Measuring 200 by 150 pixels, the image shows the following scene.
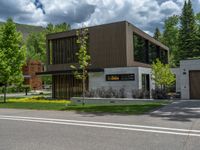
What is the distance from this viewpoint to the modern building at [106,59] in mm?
26020

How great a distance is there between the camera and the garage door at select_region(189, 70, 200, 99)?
2375 centimetres

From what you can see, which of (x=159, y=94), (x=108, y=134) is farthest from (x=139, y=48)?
(x=108, y=134)

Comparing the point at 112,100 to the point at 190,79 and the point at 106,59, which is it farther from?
the point at 190,79

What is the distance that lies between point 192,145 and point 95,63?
21.1 m

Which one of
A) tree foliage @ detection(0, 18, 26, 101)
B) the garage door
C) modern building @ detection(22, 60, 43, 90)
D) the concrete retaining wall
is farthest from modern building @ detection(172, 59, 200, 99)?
modern building @ detection(22, 60, 43, 90)

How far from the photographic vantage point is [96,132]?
10125mm

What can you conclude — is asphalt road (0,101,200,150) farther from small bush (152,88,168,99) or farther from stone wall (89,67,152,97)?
stone wall (89,67,152,97)

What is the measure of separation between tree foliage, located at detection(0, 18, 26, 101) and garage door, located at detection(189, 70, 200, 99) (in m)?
14.6

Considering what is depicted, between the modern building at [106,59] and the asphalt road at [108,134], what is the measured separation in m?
12.5

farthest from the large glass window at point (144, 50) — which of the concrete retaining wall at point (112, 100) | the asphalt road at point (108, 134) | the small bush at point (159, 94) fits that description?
the asphalt road at point (108, 134)

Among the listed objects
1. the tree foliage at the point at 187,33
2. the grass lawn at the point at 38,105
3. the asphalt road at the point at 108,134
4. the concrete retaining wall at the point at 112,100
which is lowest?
the asphalt road at the point at 108,134

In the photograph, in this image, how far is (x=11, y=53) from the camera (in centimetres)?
2567

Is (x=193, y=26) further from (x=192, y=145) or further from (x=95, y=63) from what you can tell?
(x=192, y=145)

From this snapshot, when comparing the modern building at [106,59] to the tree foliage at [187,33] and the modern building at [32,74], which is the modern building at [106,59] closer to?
the modern building at [32,74]
